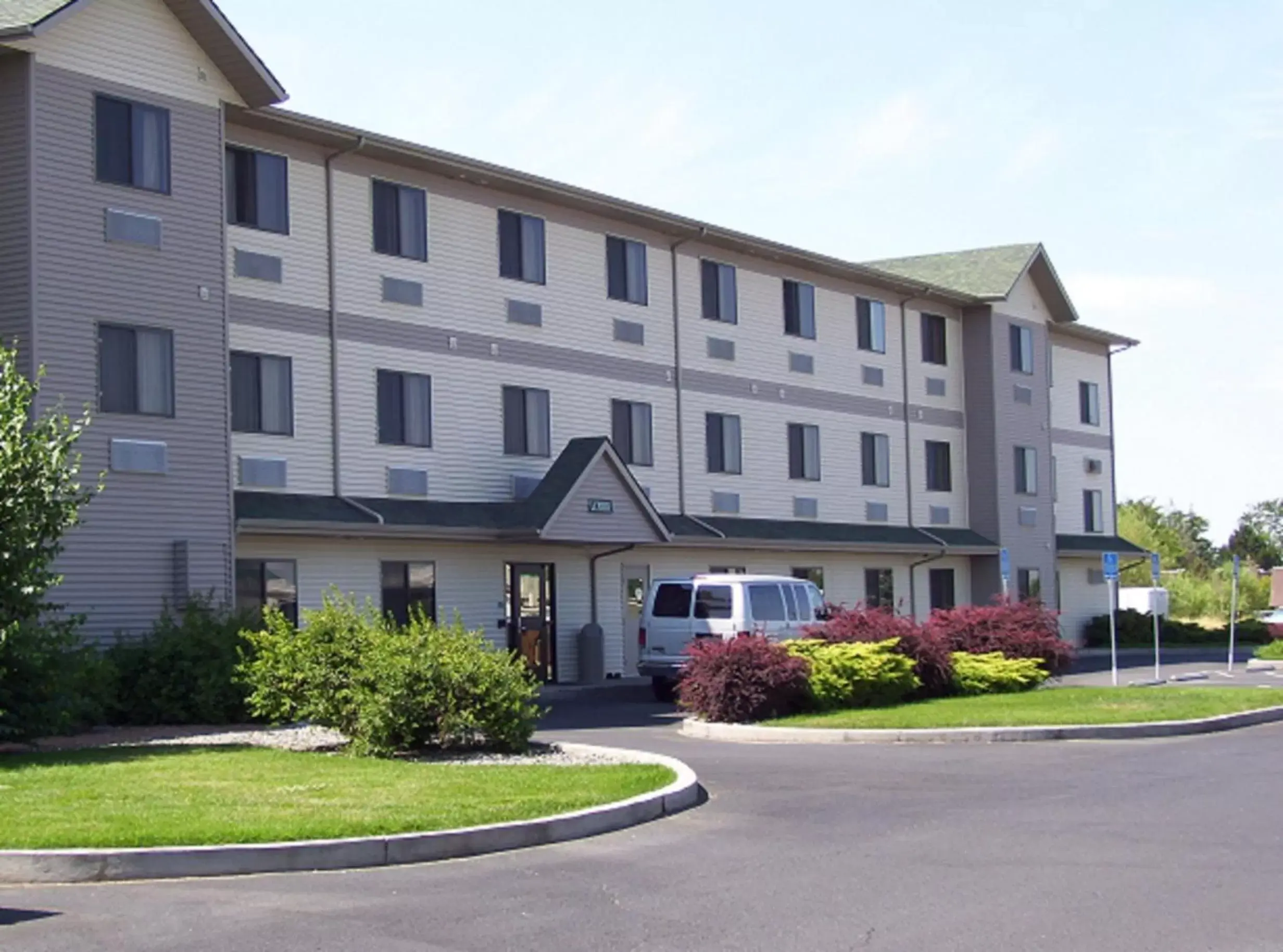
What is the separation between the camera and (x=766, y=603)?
28.1m

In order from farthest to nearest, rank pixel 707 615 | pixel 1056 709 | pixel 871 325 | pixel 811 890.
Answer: pixel 871 325
pixel 707 615
pixel 1056 709
pixel 811 890

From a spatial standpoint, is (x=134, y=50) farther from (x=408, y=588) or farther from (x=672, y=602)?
(x=672, y=602)

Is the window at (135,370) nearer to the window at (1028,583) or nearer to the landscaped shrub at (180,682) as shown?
the landscaped shrub at (180,682)

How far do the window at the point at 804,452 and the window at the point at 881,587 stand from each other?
342 cm

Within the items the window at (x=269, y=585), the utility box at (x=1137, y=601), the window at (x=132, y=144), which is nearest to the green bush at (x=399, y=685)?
the window at (x=269, y=585)

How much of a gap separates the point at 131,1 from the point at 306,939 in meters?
18.1

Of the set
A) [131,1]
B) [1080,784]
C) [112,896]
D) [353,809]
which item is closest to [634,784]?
[353,809]

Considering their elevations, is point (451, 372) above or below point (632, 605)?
above

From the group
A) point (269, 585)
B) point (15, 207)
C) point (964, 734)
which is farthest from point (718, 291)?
point (964, 734)

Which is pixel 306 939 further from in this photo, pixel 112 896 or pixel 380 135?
pixel 380 135

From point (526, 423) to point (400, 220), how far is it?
4.44 metres

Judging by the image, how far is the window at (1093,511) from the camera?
50.4 m

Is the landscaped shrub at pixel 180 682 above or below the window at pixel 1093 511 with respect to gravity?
below

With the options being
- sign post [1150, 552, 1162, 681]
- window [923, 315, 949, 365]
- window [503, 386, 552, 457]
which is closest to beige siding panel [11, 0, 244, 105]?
window [503, 386, 552, 457]
